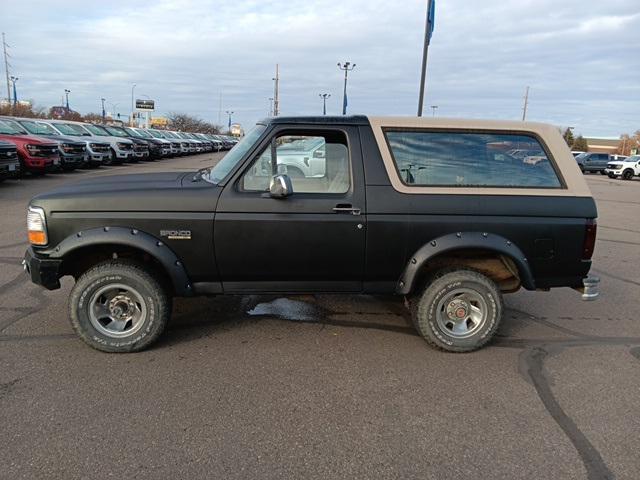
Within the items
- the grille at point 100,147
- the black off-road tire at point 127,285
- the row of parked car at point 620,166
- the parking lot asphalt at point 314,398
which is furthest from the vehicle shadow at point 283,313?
the row of parked car at point 620,166

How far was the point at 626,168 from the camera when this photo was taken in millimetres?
34344

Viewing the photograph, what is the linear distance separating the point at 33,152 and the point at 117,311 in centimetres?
1339

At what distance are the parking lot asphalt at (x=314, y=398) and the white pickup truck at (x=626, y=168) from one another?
34728 mm

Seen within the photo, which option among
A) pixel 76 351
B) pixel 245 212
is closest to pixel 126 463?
pixel 76 351

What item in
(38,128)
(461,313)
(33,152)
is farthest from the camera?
(38,128)

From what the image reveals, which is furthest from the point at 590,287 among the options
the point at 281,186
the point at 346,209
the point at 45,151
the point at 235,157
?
the point at 45,151

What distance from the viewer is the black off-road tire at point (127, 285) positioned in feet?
12.7

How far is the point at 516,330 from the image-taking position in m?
4.79

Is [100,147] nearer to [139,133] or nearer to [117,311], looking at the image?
[139,133]

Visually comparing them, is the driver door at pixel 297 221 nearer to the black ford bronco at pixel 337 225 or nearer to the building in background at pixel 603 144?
the black ford bronco at pixel 337 225

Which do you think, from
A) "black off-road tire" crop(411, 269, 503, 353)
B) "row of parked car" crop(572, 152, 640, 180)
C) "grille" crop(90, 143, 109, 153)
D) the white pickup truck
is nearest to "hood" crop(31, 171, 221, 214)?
"black off-road tire" crop(411, 269, 503, 353)

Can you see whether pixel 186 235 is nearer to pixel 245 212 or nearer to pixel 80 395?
pixel 245 212

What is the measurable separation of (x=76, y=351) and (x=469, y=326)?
10.7ft

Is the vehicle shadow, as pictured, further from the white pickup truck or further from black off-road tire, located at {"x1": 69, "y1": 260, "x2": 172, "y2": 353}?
the white pickup truck
